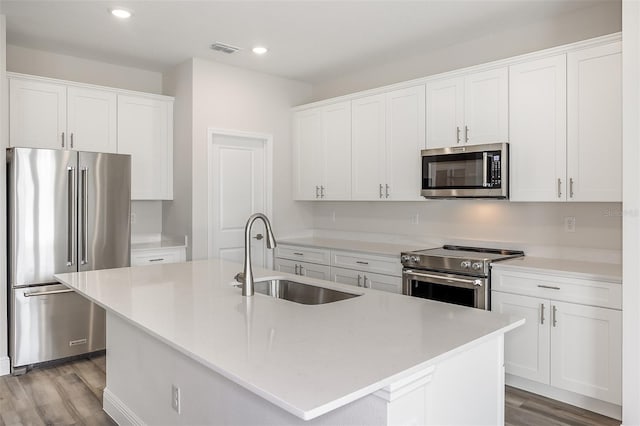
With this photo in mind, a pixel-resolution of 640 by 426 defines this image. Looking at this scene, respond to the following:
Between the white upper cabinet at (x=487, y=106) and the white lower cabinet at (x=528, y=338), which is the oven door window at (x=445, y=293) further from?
the white upper cabinet at (x=487, y=106)

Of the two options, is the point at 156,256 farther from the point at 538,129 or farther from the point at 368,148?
the point at 538,129

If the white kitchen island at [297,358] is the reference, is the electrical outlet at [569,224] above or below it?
above

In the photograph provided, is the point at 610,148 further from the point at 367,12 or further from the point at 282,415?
the point at 282,415

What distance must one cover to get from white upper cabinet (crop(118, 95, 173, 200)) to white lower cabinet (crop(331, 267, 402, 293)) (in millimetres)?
1922

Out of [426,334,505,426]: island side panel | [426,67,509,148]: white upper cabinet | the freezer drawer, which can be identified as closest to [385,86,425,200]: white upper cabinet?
[426,67,509,148]: white upper cabinet

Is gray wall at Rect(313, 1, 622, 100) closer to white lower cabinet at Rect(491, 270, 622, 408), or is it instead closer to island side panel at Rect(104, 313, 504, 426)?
white lower cabinet at Rect(491, 270, 622, 408)

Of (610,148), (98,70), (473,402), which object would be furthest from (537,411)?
(98,70)

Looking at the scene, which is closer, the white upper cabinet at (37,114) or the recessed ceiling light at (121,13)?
the recessed ceiling light at (121,13)

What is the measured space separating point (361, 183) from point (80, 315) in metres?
2.75

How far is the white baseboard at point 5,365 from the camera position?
11.6 feet

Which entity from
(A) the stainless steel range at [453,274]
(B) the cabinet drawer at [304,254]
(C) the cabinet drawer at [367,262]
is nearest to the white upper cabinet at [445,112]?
(A) the stainless steel range at [453,274]

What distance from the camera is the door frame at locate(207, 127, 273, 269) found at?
471cm

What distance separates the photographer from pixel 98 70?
15.2 ft

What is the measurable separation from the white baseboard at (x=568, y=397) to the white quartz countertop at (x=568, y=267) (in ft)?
2.51
